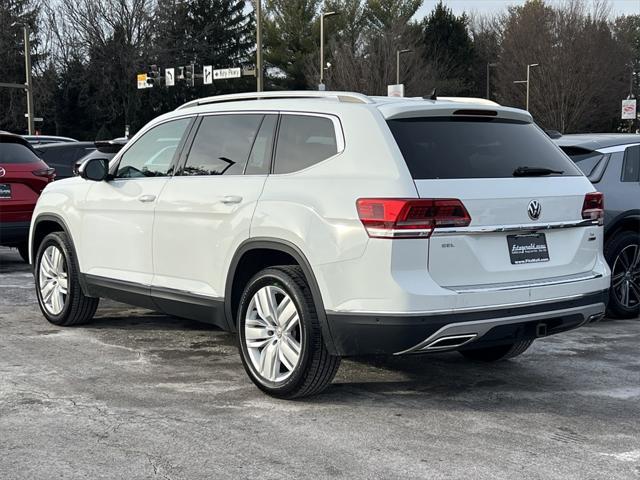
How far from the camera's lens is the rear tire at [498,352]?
5.98 metres

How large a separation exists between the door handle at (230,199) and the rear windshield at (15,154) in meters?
5.97

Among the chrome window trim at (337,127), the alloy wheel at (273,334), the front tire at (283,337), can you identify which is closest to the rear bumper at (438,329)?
the front tire at (283,337)

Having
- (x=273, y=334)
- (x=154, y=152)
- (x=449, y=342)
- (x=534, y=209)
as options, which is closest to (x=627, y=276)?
(x=534, y=209)

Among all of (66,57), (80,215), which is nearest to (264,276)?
(80,215)

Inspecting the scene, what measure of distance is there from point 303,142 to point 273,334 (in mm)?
1151

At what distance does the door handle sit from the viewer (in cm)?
527

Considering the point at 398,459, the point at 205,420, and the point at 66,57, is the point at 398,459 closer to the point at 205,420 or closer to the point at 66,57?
the point at 205,420

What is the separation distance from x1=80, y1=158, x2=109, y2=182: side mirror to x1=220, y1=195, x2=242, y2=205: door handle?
1.58 m

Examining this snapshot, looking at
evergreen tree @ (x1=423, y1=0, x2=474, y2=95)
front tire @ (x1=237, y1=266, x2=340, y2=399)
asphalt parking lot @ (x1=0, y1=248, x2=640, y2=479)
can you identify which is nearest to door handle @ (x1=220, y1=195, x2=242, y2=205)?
front tire @ (x1=237, y1=266, x2=340, y2=399)

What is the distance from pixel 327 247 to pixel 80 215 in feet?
9.78

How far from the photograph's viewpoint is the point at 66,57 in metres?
56.9

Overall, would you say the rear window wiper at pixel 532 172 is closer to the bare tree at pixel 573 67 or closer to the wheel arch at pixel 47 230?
the wheel arch at pixel 47 230

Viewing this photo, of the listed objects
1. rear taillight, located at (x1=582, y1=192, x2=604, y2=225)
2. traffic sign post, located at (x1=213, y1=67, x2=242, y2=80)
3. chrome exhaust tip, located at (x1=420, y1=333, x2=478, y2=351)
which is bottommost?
chrome exhaust tip, located at (x1=420, y1=333, x2=478, y2=351)

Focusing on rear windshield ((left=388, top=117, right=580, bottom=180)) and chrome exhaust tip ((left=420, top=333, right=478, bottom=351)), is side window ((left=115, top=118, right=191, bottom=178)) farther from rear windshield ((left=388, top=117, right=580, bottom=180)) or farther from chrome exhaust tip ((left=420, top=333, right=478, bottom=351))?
chrome exhaust tip ((left=420, top=333, right=478, bottom=351))
